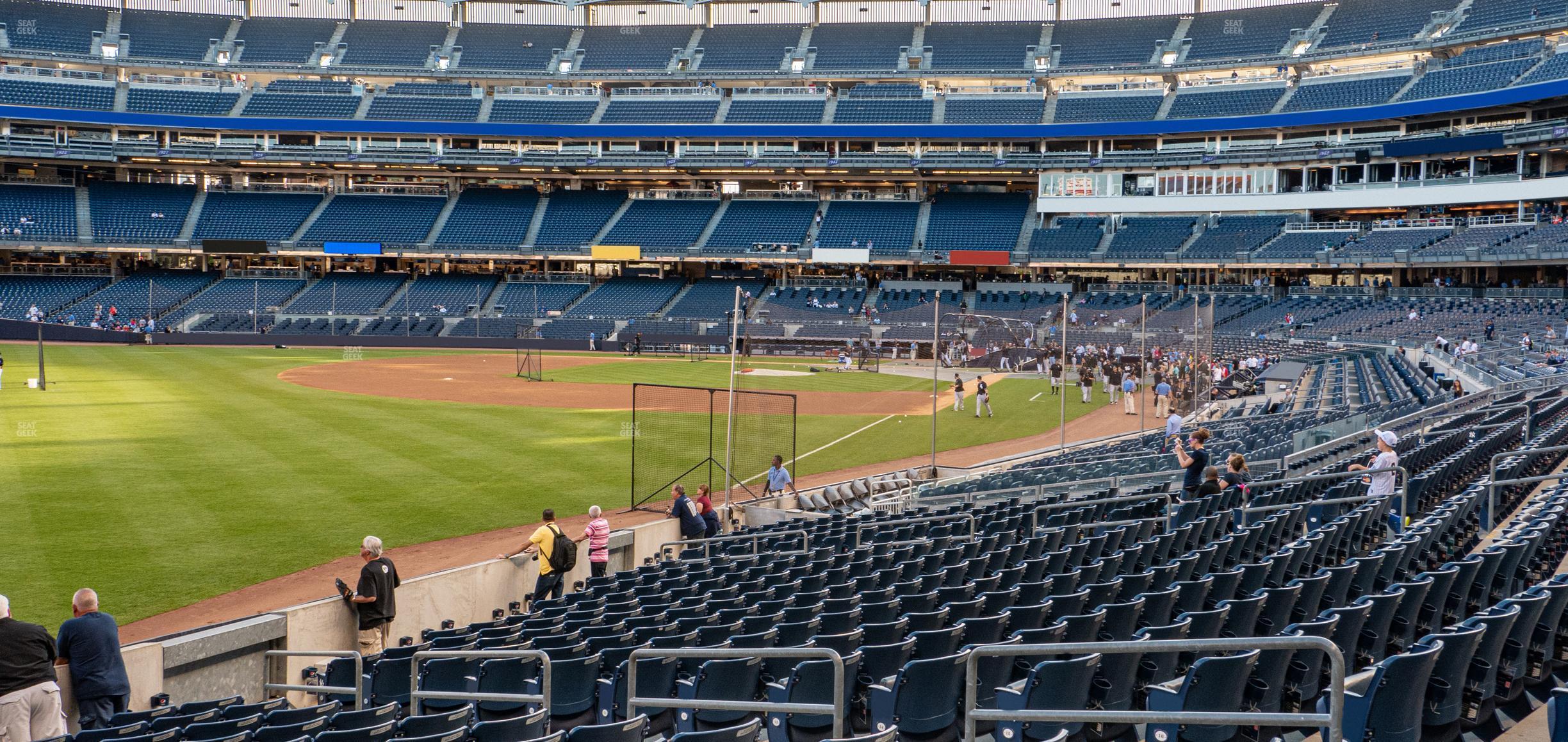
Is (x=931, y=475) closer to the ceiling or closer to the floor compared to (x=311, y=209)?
closer to the floor

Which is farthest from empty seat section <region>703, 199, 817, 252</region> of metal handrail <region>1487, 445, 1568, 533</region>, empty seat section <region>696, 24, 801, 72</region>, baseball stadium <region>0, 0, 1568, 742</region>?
metal handrail <region>1487, 445, 1568, 533</region>

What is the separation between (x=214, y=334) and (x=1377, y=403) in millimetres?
62045

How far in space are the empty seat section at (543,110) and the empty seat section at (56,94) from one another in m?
26.8

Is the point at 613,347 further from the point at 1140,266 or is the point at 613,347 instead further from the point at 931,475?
the point at 931,475

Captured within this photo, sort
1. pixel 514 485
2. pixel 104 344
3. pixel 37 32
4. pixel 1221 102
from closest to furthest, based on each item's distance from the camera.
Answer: pixel 514 485, pixel 104 344, pixel 1221 102, pixel 37 32

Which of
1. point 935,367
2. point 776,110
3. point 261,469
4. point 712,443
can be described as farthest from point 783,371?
point 935,367

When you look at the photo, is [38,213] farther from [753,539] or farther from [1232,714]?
[1232,714]

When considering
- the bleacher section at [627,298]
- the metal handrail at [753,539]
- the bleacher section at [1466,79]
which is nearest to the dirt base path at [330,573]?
the metal handrail at [753,539]

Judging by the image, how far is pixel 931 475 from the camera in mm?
24984

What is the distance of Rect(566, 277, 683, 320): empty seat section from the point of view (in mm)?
72062

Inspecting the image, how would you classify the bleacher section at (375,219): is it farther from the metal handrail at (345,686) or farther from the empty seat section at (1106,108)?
the metal handrail at (345,686)

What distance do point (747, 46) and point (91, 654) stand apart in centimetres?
8122

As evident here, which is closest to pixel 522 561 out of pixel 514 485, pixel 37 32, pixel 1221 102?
pixel 514 485

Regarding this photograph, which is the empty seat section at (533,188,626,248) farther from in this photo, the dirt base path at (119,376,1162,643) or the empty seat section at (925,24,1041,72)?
the dirt base path at (119,376,1162,643)
